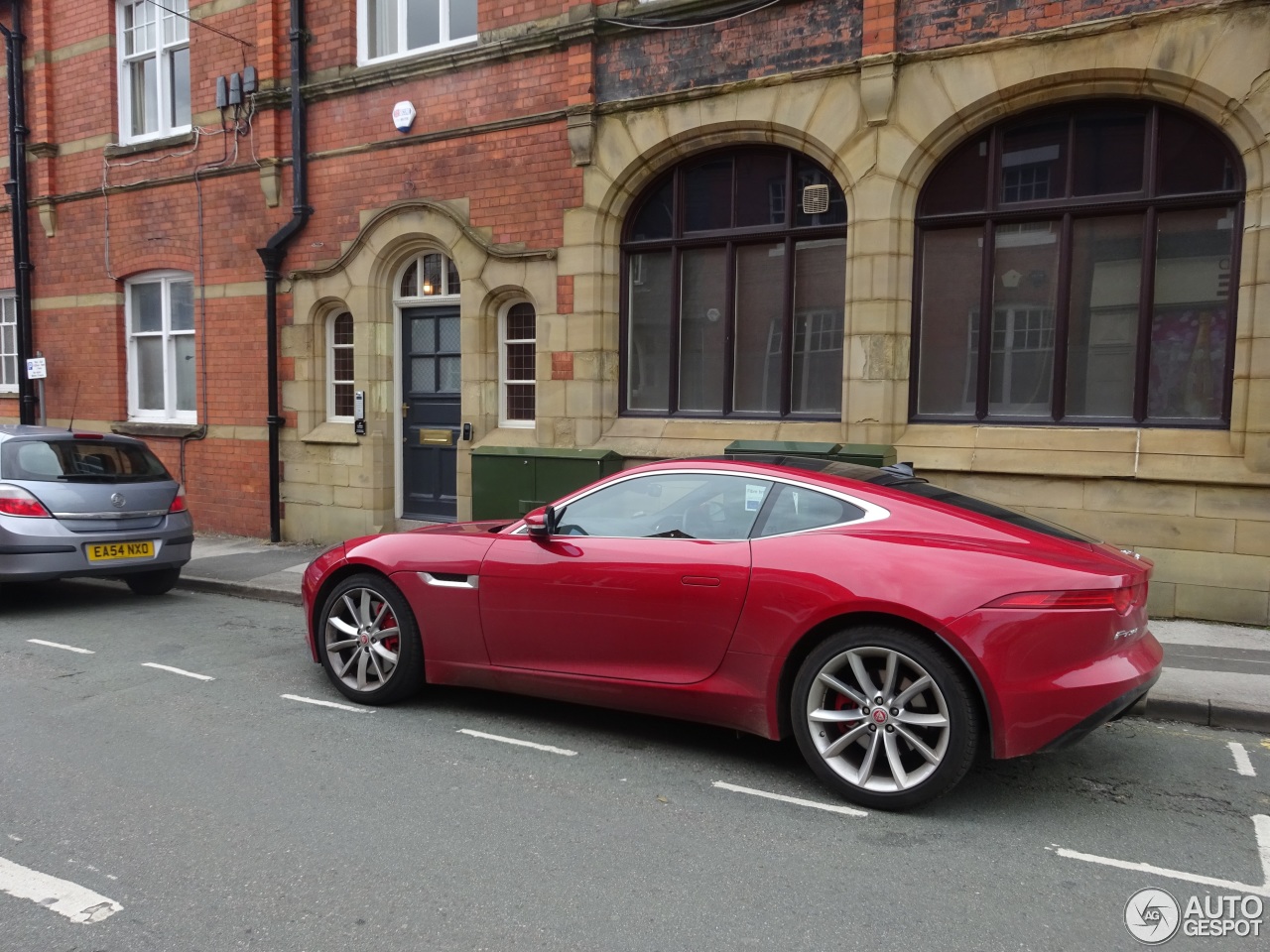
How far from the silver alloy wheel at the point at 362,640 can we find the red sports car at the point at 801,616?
0.02m

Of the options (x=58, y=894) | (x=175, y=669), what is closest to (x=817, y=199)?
(x=175, y=669)

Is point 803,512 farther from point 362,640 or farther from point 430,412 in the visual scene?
point 430,412

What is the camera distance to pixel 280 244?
11.4 m

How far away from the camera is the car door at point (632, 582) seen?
4324 millimetres

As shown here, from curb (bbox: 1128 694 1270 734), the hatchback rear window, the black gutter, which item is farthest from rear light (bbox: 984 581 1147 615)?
the black gutter

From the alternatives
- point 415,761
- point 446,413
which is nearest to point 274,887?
point 415,761

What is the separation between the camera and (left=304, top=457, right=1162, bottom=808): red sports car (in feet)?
12.2

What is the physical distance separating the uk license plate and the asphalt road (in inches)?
101

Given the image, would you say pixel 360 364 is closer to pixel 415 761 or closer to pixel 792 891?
pixel 415 761

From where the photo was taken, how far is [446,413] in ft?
35.7

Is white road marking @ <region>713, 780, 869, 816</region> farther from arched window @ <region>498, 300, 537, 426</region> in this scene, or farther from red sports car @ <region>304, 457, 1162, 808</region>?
arched window @ <region>498, 300, 537, 426</region>

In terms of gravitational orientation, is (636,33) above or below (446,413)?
above

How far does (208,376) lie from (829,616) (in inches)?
419

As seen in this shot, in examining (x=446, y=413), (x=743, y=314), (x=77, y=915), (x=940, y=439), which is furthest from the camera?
(x=446, y=413)
